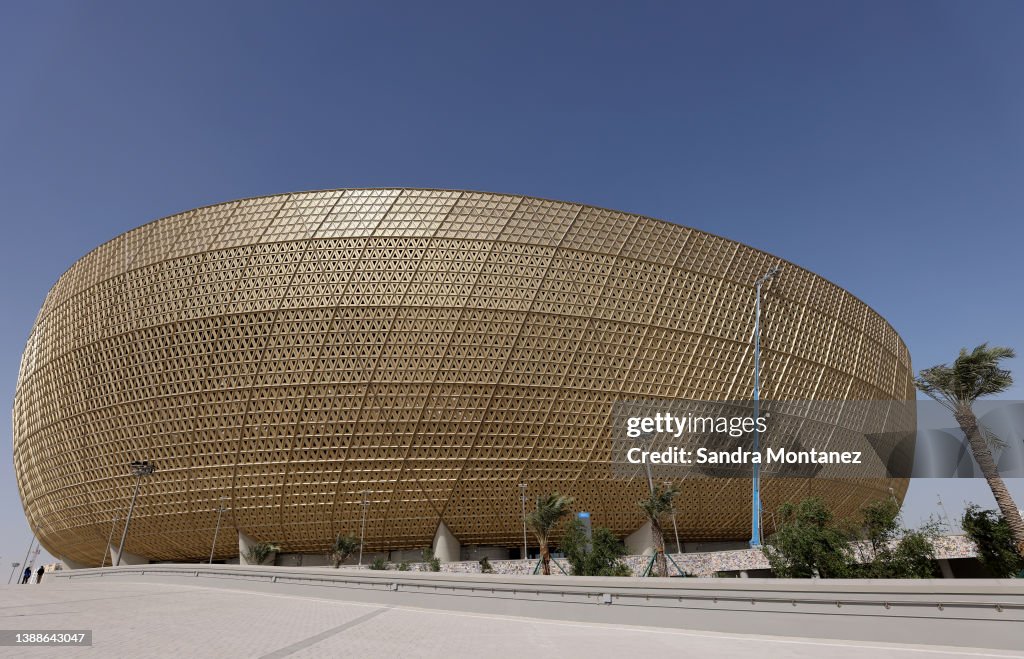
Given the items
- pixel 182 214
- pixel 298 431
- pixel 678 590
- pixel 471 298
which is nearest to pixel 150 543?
pixel 298 431

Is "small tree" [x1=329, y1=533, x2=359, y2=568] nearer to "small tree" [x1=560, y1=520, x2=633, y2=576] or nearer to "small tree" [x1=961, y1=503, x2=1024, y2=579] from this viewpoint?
"small tree" [x1=560, y1=520, x2=633, y2=576]

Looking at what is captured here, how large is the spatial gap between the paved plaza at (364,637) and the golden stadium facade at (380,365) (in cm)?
1944

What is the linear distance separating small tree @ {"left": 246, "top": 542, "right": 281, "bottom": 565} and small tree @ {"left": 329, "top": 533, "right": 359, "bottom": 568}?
3.59 m

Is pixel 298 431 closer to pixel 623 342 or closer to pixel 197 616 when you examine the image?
pixel 623 342

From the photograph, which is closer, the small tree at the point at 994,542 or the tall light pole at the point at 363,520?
the small tree at the point at 994,542

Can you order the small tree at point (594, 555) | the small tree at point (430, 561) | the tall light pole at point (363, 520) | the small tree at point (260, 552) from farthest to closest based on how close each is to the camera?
1. the small tree at point (260, 552)
2. the tall light pole at point (363, 520)
3. the small tree at point (430, 561)
4. the small tree at point (594, 555)

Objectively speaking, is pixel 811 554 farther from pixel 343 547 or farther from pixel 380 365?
pixel 343 547

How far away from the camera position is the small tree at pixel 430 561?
84.9ft

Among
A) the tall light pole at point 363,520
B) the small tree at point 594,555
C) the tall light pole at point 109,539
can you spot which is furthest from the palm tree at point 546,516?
the tall light pole at point 109,539

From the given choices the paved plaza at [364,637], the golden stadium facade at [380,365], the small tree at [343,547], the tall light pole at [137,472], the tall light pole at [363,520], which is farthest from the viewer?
the golden stadium facade at [380,365]

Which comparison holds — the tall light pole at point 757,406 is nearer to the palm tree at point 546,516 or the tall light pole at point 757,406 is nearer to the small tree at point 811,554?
the small tree at point 811,554

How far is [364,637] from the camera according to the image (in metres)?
6.69

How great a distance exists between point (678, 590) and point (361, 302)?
24.0 m

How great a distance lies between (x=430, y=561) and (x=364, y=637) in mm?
21740
